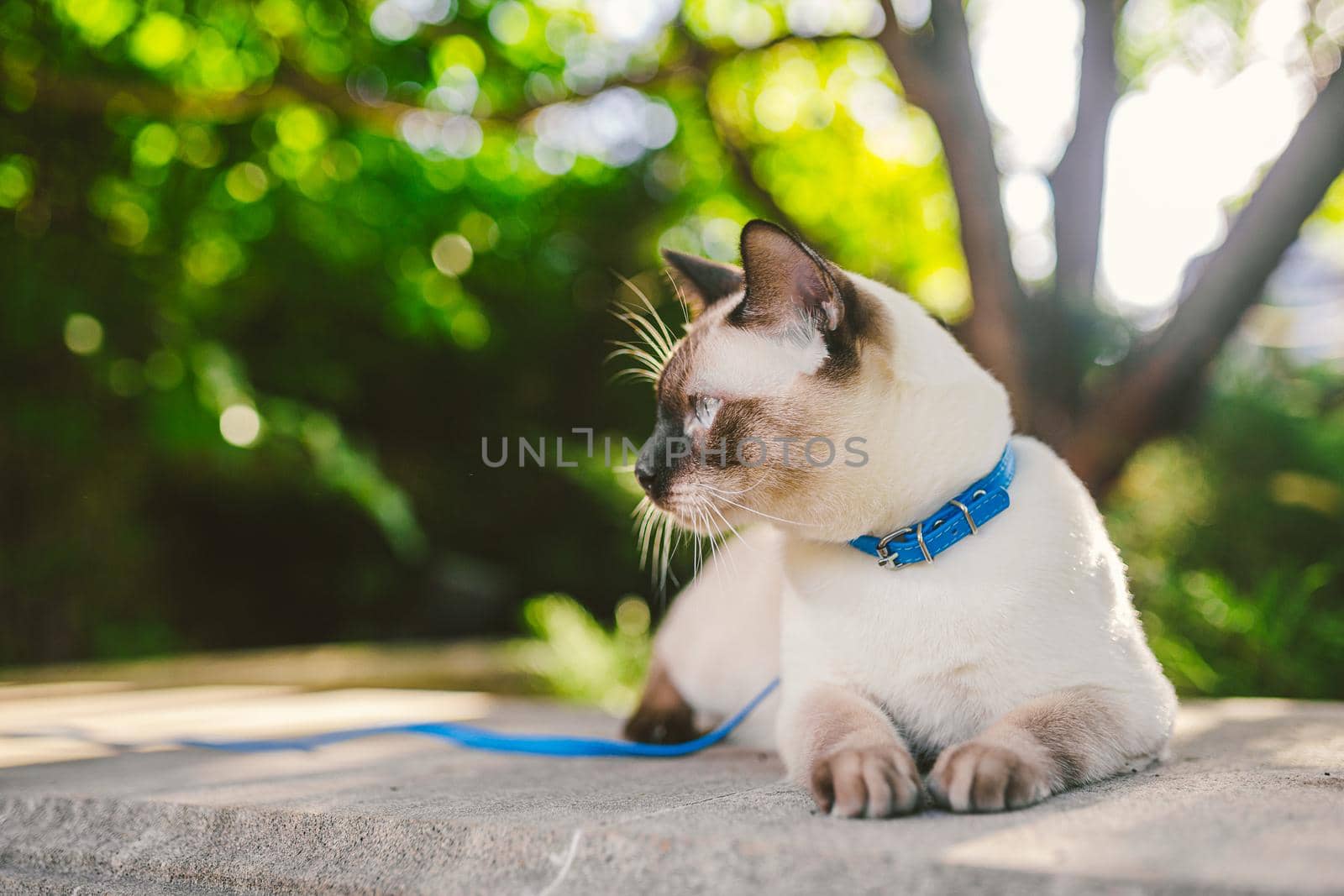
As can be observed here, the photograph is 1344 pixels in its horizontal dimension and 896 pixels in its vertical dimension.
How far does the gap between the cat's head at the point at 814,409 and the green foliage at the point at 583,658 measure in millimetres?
2713

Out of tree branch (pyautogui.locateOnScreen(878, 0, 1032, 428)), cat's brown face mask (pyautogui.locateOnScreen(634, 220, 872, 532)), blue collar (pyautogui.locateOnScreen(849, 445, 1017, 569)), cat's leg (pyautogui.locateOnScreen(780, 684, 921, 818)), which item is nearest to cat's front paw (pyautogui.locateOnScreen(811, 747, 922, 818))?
→ cat's leg (pyautogui.locateOnScreen(780, 684, 921, 818))

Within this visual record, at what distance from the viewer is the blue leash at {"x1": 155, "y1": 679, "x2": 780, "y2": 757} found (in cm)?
204

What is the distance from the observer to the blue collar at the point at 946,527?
1.48 metres

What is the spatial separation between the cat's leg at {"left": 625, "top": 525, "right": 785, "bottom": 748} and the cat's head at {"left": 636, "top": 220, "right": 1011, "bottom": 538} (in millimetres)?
483

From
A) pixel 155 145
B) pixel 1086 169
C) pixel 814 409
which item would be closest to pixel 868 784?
pixel 814 409

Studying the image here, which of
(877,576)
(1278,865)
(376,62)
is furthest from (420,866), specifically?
(376,62)

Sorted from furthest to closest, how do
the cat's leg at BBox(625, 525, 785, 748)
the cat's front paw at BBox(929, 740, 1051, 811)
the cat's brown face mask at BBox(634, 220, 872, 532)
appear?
the cat's leg at BBox(625, 525, 785, 748) < the cat's brown face mask at BBox(634, 220, 872, 532) < the cat's front paw at BBox(929, 740, 1051, 811)

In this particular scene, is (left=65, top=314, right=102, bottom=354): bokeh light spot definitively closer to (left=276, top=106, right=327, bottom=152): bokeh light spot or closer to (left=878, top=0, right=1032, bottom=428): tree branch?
(left=276, top=106, right=327, bottom=152): bokeh light spot

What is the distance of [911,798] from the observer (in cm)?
119

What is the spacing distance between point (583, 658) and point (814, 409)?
313 cm

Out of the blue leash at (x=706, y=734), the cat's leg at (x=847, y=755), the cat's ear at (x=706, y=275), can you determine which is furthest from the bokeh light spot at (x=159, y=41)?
the cat's leg at (x=847, y=755)

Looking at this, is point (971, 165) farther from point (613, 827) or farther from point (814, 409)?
point (613, 827)

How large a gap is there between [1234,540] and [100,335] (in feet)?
15.8

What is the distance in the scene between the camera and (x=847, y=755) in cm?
125
